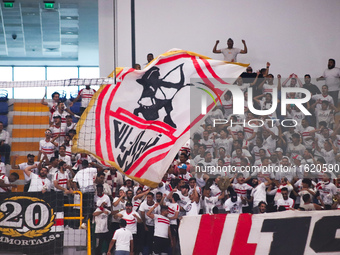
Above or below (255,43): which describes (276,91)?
below

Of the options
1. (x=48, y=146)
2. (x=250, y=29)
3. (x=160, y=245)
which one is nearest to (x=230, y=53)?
(x=250, y=29)

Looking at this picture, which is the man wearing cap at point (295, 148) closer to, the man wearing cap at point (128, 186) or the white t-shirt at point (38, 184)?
the man wearing cap at point (128, 186)

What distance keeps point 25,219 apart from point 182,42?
8657 mm

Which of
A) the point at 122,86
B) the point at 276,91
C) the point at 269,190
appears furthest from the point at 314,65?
the point at 122,86

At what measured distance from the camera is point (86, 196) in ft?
45.4

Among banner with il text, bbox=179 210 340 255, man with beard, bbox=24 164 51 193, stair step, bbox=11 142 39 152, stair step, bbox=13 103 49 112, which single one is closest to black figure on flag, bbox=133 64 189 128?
banner with il text, bbox=179 210 340 255

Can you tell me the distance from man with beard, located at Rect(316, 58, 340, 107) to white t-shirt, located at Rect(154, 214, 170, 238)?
282 inches

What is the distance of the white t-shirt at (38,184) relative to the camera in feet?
45.5

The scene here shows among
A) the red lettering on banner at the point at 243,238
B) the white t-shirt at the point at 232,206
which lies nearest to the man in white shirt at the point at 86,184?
the white t-shirt at the point at 232,206

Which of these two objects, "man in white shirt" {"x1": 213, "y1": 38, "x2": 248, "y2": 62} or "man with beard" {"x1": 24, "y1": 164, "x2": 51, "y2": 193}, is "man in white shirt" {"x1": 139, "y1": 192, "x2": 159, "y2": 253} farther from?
"man in white shirt" {"x1": 213, "y1": 38, "x2": 248, "y2": 62}

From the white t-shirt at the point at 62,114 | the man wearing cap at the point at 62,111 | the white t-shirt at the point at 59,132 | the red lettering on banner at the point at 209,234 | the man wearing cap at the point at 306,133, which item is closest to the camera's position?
the red lettering on banner at the point at 209,234

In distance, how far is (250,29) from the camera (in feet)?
65.4

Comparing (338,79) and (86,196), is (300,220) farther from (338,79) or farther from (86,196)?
(338,79)

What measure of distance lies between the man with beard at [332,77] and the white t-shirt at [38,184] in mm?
8815
